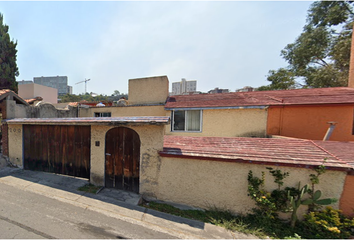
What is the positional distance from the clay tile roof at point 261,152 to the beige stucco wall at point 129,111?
549cm

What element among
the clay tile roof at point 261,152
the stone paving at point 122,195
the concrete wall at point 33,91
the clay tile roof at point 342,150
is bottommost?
the stone paving at point 122,195

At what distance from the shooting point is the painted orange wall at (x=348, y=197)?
3090 millimetres

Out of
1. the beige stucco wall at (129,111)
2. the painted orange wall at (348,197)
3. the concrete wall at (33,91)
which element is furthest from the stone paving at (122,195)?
the concrete wall at (33,91)

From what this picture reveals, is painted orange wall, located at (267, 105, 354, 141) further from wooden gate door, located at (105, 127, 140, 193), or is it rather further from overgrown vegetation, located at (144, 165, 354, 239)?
wooden gate door, located at (105, 127, 140, 193)

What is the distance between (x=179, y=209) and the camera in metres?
3.75

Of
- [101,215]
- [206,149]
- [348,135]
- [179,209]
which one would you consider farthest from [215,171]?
[348,135]

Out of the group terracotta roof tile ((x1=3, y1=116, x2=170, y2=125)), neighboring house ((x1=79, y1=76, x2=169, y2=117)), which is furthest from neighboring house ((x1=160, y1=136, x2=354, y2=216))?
neighboring house ((x1=79, y1=76, x2=169, y2=117))

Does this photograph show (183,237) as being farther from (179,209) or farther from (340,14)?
(340,14)

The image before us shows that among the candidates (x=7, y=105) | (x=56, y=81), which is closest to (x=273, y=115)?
(x=7, y=105)

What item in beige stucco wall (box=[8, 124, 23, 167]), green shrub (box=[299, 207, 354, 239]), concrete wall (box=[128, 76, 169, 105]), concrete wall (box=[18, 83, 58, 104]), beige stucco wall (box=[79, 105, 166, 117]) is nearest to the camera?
green shrub (box=[299, 207, 354, 239])

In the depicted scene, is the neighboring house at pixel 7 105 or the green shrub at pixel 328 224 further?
the neighboring house at pixel 7 105

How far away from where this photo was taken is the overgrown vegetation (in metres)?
2.95

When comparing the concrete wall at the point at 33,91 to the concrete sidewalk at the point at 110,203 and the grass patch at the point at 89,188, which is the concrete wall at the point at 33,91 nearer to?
the concrete sidewalk at the point at 110,203

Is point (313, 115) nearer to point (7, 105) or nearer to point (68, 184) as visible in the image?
point (68, 184)
